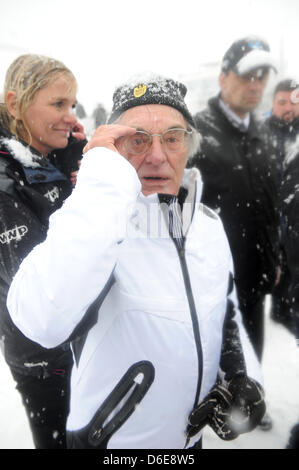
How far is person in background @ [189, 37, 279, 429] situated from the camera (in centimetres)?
211

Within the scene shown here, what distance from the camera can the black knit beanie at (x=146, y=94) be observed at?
1140 millimetres

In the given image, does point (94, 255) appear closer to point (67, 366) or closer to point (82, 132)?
point (67, 366)

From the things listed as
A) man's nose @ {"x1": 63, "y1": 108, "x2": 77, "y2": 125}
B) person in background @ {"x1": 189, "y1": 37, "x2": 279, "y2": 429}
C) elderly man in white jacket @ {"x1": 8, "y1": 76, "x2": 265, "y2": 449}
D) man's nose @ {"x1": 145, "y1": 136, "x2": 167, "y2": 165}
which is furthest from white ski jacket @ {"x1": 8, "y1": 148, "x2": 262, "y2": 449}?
person in background @ {"x1": 189, "y1": 37, "x2": 279, "y2": 429}

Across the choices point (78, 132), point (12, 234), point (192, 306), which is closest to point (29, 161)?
point (12, 234)

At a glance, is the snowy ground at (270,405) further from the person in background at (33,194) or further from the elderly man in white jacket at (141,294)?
the elderly man in white jacket at (141,294)

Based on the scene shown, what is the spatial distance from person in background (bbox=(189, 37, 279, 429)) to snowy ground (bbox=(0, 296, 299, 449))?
0.15 m

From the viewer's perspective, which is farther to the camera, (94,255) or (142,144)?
(142,144)

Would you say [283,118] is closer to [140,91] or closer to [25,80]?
[140,91]

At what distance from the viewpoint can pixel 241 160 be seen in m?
2.12

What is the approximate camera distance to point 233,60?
84.1 inches

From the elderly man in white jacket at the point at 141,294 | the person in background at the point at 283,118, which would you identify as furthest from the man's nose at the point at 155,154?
the person in background at the point at 283,118
